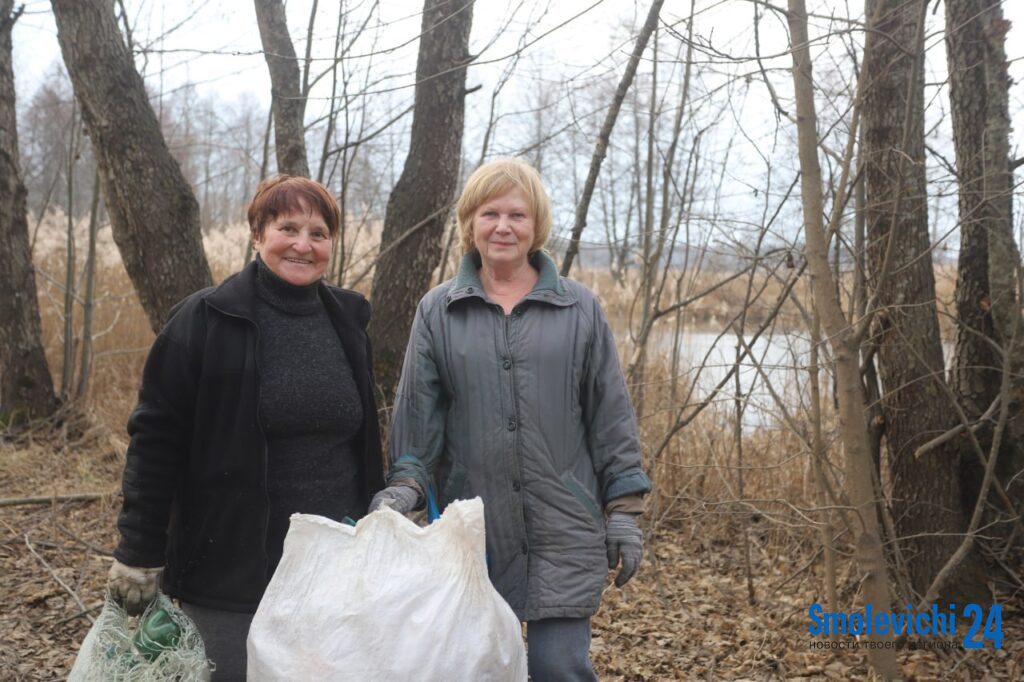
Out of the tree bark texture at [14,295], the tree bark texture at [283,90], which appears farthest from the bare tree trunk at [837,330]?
the tree bark texture at [14,295]

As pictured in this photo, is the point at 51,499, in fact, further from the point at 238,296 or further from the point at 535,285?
the point at 535,285

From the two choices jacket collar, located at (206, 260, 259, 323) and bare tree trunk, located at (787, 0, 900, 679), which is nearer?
jacket collar, located at (206, 260, 259, 323)

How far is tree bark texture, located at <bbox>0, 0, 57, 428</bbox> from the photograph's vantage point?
21.9 ft

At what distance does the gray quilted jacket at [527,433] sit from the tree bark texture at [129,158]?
92.0 inches

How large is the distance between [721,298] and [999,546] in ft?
7.34

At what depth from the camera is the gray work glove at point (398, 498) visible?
218 centimetres

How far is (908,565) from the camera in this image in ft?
12.6

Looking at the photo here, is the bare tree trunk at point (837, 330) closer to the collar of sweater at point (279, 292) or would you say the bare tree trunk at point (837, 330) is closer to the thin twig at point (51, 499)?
the collar of sweater at point (279, 292)

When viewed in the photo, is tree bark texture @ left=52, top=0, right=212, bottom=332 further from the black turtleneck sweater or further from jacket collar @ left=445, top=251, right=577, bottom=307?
jacket collar @ left=445, top=251, right=577, bottom=307

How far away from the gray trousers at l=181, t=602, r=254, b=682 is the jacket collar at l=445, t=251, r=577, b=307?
97 cm

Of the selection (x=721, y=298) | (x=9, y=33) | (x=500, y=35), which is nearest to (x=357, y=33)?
(x=500, y=35)

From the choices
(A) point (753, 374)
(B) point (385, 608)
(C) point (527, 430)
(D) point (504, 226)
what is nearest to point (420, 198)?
(A) point (753, 374)

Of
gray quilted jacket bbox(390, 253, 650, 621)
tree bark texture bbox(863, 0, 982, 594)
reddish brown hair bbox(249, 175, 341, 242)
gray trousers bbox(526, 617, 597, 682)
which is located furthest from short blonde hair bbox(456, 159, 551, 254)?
tree bark texture bbox(863, 0, 982, 594)

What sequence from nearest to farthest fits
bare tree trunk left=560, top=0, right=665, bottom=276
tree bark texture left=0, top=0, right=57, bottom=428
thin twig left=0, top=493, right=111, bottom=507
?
bare tree trunk left=560, top=0, right=665, bottom=276 < thin twig left=0, top=493, right=111, bottom=507 < tree bark texture left=0, top=0, right=57, bottom=428
